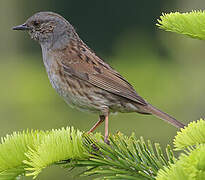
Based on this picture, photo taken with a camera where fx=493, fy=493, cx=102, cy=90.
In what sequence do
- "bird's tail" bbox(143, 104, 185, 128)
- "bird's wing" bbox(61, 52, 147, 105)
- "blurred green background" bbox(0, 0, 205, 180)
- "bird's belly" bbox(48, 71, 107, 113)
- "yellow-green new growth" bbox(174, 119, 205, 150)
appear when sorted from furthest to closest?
"blurred green background" bbox(0, 0, 205, 180) < "bird's wing" bbox(61, 52, 147, 105) < "bird's belly" bbox(48, 71, 107, 113) < "bird's tail" bbox(143, 104, 185, 128) < "yellow-green new growth" bbox(174, 119, 205, 150)

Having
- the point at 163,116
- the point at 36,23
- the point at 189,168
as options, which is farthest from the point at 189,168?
the point at 36,23

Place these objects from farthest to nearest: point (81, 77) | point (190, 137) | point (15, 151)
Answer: point (81, 77)
point (15, 151)
point (190, 137)

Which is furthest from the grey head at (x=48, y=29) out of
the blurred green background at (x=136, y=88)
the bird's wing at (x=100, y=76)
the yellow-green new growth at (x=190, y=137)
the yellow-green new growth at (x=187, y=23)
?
the yellow-green new growth at (x=190, y=137)

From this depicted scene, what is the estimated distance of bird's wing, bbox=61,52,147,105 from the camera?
4508 mm

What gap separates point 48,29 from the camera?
16.4 ft

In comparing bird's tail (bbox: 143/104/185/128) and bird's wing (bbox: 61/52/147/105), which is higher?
bird's wing (bbox: 61/52/147/105)

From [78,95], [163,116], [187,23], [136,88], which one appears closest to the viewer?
[187,23]

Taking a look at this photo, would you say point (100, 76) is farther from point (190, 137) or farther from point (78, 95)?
point (190, 137)

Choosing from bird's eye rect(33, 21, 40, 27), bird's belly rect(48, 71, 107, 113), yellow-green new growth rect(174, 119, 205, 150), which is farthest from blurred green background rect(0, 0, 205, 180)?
yellow-green new growth rect(174, 119, 205, 150)

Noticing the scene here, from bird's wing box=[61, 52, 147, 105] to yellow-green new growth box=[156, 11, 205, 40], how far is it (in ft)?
7.30

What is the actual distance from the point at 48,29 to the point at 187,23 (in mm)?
2979

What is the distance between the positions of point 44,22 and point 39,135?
2.64 meters

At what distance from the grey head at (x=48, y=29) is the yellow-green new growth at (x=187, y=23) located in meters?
2.75

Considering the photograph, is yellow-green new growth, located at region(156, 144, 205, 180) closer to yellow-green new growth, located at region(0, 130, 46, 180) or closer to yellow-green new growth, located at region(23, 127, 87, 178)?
yellow-green new growth, located at region(23, 127, 87, 178)
